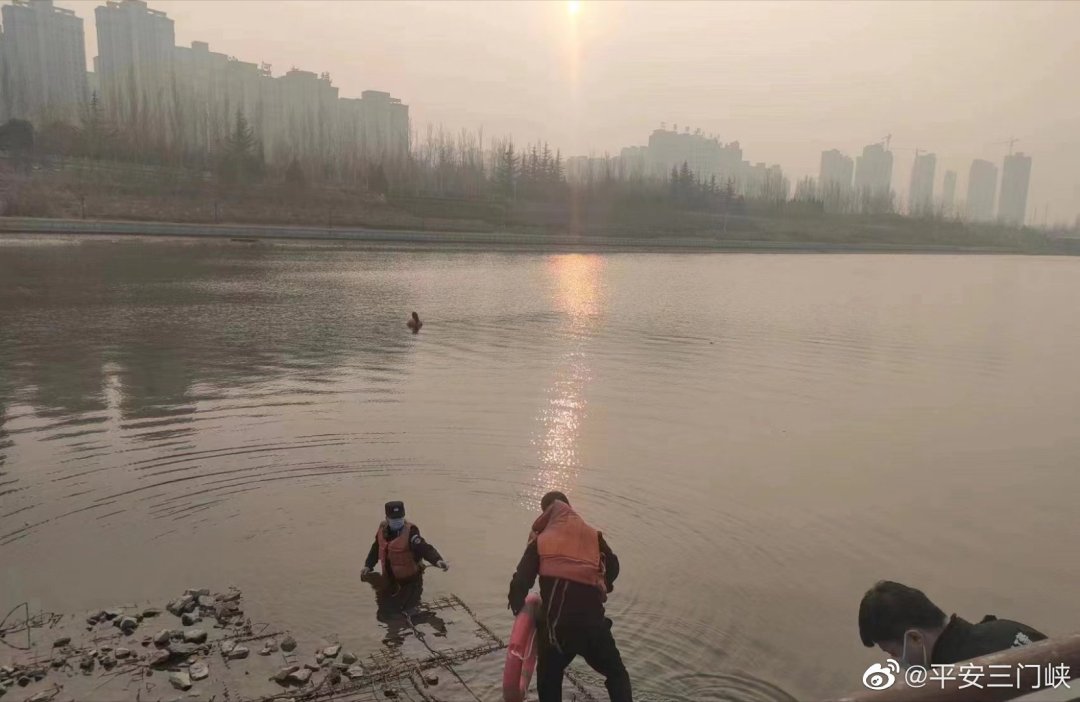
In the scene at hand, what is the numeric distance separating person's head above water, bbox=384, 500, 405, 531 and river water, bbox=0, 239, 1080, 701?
0.88m

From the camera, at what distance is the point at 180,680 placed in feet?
19.6

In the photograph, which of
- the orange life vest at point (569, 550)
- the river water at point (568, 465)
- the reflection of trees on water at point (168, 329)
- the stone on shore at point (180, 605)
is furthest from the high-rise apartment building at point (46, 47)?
the orange life vest at point (569, 550)

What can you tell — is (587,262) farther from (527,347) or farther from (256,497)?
(256,497)

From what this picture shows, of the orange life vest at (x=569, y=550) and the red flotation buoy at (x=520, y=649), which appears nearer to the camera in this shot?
the orange life vest at (x=569, y=550)

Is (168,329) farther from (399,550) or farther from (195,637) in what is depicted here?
(195,637)

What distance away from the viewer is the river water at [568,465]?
8.12 m

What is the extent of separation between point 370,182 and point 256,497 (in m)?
95.0

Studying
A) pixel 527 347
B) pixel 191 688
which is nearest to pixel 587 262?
pixel 527 347

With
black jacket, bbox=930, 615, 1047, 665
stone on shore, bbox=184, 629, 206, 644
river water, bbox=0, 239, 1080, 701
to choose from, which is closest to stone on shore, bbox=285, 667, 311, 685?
river water, bbox=0, 239, 1080, 701

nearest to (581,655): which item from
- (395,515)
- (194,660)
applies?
(395,515)

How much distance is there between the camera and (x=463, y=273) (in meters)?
51.3

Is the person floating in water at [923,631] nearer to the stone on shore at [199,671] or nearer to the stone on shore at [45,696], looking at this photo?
the stone on shore at [199,671]

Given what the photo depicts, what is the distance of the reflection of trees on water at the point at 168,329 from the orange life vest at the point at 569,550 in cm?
1190

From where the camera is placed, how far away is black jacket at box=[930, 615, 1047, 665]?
11.1 ft
